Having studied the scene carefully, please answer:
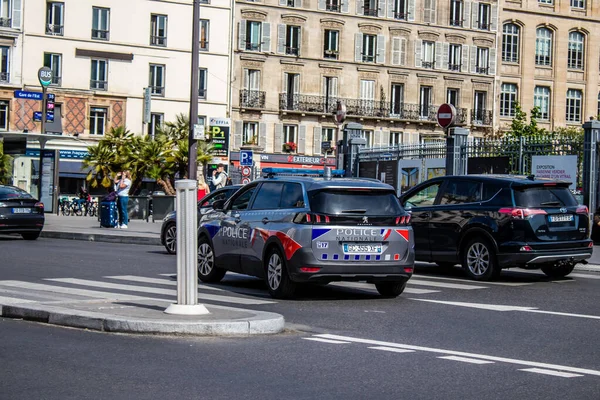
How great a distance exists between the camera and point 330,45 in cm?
6725

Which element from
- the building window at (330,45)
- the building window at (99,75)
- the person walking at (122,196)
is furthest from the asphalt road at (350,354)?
the building window at (330,45)

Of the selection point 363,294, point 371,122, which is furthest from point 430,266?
point 371,122

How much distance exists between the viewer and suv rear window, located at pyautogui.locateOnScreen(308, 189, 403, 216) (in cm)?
1355

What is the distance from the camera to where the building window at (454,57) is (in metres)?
70.9

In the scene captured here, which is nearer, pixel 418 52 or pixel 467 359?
pixel 467 359

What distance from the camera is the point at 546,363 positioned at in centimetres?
888

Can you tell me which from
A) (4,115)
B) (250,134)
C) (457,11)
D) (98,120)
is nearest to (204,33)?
(250,134)

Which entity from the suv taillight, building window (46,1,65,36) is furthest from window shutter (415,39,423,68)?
the suv taillight

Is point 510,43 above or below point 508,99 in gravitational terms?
above

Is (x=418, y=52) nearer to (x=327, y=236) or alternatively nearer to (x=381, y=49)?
(x=381, y=49)

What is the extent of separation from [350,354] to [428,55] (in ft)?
205

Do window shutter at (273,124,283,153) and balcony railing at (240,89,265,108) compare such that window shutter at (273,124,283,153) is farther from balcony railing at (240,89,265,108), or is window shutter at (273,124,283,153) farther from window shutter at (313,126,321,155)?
window shutter at (313,126,321,155)

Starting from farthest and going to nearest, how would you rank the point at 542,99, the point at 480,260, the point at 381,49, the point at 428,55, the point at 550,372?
the point at 542,99 → the point at 428,55 → the point at 381,49 → the point at 480,260 → the point at 550,372

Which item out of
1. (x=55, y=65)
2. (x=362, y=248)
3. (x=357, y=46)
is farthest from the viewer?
(x=357, y=46)
